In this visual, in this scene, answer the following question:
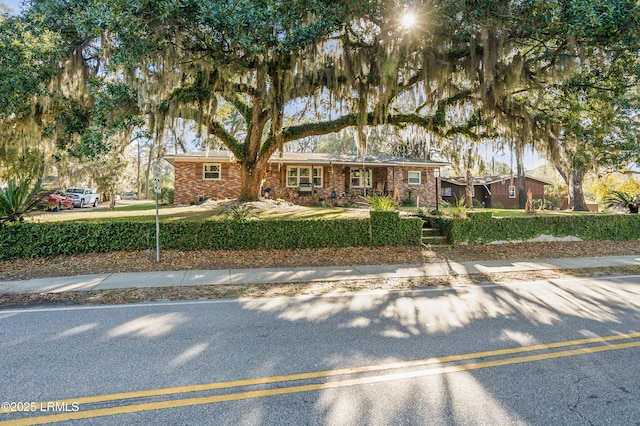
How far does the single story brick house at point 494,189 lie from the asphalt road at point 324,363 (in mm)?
27120

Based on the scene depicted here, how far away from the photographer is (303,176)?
70.7 feet

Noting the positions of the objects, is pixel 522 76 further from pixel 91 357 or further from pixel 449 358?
pixel 91 357

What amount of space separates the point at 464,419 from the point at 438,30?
8.80 meters

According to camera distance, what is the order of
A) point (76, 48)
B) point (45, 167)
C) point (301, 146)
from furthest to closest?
point (301, 146)
point (45, 167)
point (76, 48)

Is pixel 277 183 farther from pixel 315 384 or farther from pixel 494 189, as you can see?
pixel 494 189

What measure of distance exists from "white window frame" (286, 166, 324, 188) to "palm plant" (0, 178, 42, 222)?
13.6 meters

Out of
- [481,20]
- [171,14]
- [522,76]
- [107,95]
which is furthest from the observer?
[522,76]

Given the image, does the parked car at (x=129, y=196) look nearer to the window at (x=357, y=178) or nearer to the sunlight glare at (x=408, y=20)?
the window at (x=357, y=178)

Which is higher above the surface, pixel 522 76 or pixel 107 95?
pixel 522 76

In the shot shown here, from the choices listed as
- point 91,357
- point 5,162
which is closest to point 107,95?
point 91,357

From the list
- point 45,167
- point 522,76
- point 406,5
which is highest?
point 406,5

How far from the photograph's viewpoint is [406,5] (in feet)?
27.0

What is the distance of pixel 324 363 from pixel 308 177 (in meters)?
18.5

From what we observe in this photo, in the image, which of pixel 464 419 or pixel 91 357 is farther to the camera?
pixel 91 357
